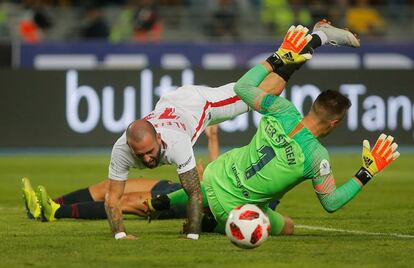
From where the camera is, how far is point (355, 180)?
10.5 metres

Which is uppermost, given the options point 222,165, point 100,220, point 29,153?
point 222,165

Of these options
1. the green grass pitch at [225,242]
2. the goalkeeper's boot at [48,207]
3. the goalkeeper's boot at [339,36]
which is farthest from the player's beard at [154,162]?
the goalkeeper's boot at [339,36]

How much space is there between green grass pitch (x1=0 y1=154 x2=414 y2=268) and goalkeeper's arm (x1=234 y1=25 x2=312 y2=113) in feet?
4.10

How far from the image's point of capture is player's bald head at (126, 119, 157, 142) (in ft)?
32.8

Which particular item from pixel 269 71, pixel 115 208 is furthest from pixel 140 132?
pixel 269 71

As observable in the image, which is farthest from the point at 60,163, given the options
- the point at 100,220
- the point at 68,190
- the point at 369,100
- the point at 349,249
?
the point at 349,249

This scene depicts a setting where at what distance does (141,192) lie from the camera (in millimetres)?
12289

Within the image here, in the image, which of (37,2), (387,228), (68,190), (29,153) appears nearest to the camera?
(387,228)

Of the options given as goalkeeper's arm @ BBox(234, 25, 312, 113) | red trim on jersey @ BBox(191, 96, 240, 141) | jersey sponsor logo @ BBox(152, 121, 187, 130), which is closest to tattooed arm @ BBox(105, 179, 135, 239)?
jersey sponsor logo @ BBox(152, 121, 187, 130)

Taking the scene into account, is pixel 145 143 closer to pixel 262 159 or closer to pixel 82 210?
pixel 262 159

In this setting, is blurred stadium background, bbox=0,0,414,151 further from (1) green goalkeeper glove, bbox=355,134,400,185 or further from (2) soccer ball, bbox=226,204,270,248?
(2) soccer ball, bbox=226,204,270,248

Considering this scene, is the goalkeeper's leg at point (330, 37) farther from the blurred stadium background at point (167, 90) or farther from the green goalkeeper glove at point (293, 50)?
the blurred stadium background at point (167, 90)

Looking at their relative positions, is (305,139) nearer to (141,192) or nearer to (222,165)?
(222,165)

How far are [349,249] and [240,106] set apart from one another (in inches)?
96.4
